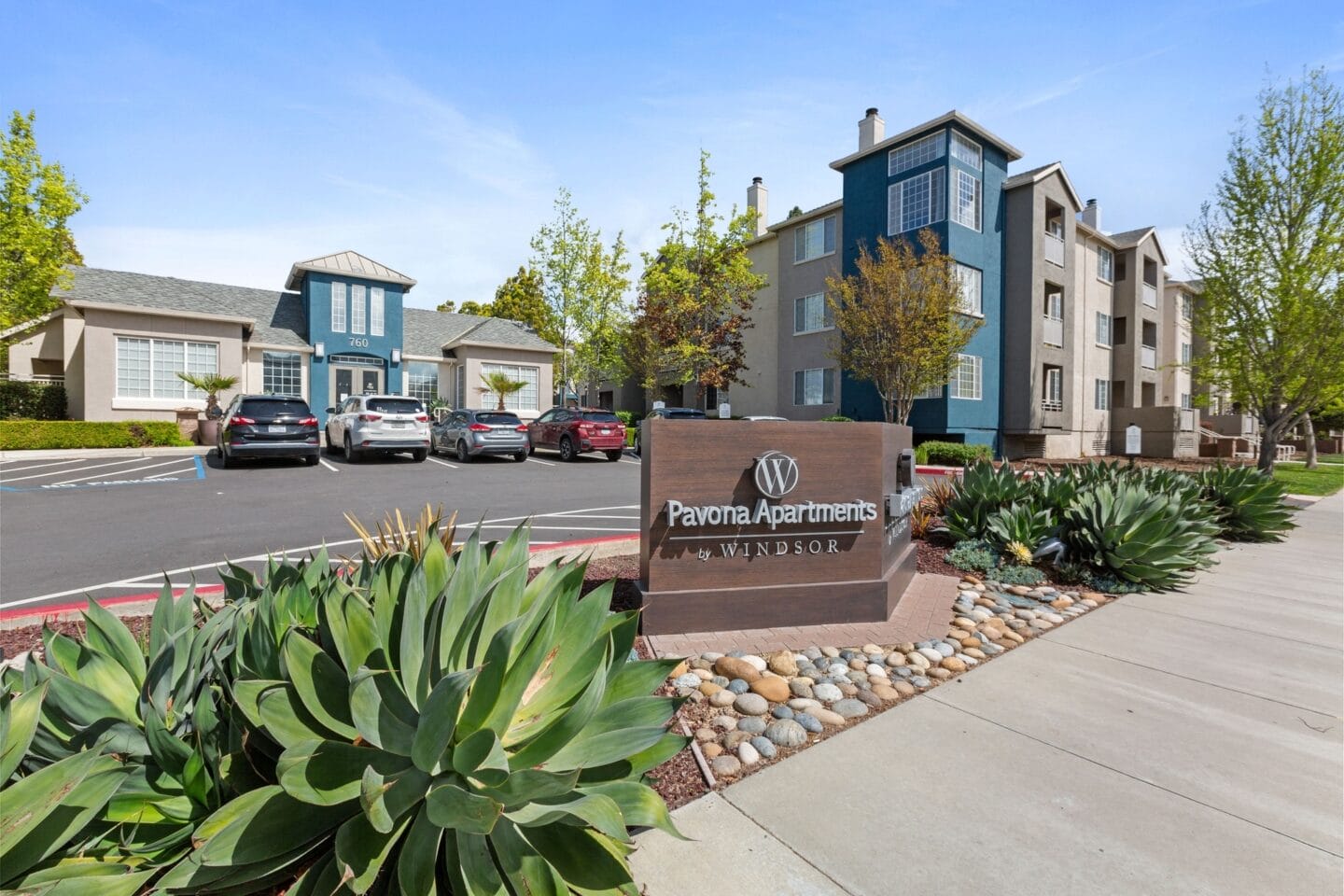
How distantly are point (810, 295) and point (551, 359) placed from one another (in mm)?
13775

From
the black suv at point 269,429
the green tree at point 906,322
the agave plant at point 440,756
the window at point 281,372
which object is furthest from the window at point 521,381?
the agave plant at point 440,756

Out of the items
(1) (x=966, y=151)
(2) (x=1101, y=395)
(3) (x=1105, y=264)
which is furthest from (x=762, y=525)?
(3) (x=1105, y=264)

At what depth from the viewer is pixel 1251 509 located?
362 inches

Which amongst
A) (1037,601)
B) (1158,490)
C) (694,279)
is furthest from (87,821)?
(694,279)

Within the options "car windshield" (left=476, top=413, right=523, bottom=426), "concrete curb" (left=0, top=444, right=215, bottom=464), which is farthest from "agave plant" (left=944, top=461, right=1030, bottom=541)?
"concrete curb" (left=0, top=444, right=215, bottom=464)

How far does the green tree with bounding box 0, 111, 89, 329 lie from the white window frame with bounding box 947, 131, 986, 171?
30212mm

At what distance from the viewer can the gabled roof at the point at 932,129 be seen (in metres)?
21.7

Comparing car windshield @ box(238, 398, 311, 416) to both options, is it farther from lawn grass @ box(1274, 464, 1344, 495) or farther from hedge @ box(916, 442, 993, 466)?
lawn grass @ box(1274, 464, 1344, 495)

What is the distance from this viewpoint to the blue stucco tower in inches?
882

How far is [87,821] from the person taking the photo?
1.71 m

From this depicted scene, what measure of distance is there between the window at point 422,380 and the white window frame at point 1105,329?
3226cm

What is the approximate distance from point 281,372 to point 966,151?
29652 mm

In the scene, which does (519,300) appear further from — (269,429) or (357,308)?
(269,429)

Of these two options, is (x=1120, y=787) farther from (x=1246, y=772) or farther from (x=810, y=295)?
(x=810, y=295)
